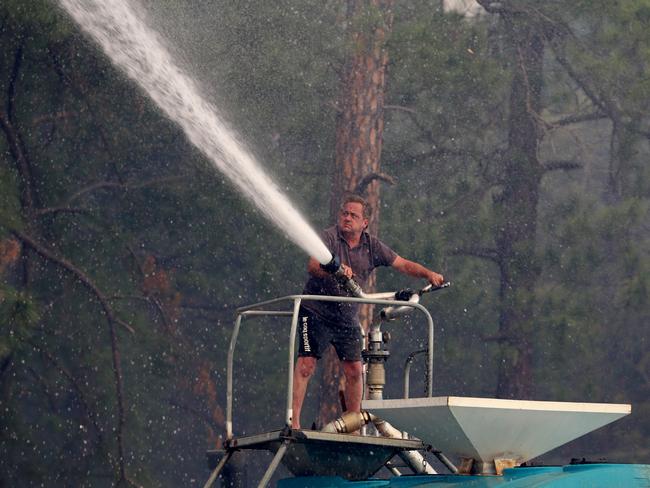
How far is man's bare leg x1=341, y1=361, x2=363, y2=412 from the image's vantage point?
7.90 metres

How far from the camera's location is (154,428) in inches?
889

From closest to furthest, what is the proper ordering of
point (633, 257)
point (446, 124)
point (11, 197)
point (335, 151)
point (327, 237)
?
point (327, 237) < point (11, 197) < point (335, 151) < point (633, 257) < point (446, 124)

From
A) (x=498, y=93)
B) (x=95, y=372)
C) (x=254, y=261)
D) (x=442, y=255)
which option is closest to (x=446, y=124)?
(x=498, y=93)

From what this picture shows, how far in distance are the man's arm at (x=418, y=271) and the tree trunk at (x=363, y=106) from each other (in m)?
10.0

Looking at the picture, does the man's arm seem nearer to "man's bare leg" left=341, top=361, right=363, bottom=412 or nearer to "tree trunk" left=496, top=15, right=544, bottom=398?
"man's bare leg" left=341, top=361, right=363, bottom=412

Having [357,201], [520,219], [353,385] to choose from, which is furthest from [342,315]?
[520,219]

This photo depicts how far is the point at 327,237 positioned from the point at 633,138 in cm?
1378

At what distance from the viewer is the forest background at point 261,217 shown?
1930 centimetres

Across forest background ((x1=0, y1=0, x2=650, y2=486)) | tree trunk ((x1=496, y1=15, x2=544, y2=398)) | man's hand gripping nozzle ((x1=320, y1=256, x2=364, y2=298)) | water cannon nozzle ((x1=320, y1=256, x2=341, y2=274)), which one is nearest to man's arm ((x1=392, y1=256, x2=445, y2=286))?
man's hand gripping nozzle ((x1=320, y1=256, x2=364, y2=298))

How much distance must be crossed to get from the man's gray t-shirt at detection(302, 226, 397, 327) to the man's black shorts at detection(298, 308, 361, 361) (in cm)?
4

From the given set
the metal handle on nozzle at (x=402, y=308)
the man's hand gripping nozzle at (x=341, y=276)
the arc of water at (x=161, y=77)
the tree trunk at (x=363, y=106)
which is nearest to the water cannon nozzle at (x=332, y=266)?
the man's hand gripping nozzle at (x=341, y=276)

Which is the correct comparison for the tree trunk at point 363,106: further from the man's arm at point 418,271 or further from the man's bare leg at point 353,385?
the man's bare leg at point 353,385

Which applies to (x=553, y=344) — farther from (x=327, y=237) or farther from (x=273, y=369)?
(x=327, y=237)

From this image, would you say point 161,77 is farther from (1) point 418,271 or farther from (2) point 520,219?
(2) point 520,219
